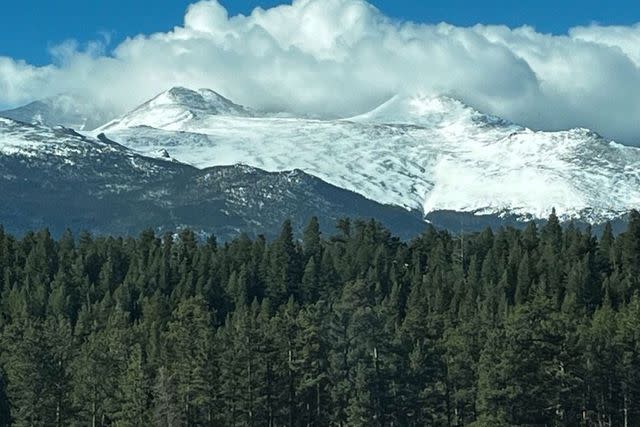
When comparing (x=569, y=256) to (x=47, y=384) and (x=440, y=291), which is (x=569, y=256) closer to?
(x=440, y=291)

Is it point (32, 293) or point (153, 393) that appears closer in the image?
point (153, 393)

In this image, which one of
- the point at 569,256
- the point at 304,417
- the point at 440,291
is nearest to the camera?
the point at 304,417

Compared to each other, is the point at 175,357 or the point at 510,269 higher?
the point at 510,269

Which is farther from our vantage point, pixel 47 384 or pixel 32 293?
pixel 32 293

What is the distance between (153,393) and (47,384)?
8.01 meters

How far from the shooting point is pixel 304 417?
11688cm

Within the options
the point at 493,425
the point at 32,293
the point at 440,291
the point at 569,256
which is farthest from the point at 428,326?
the point at 32,293

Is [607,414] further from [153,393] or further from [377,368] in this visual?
[153,393]

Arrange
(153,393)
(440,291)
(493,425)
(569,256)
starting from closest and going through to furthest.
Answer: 1. (493,425)
2. (153,393)
3. (440,291)
4. (569,256)

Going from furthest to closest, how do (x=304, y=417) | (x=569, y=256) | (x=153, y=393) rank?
(x=569, y=256)
(x=304, y=417)
(x=153, y=393)

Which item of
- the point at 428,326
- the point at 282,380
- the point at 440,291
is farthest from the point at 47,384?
the point at 440,291

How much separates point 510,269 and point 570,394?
7514 cm

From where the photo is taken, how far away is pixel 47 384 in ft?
352

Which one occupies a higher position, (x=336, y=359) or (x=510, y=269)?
(x=510, y=269)
